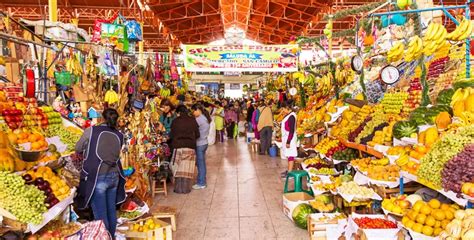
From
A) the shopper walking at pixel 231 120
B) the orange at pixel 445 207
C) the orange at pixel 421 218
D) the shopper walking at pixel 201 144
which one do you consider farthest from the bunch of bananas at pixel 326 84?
the shopper walking at pixel 231 120

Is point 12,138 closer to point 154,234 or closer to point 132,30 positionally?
point 154,234

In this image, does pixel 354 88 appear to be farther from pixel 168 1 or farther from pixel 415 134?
pixel 168 1

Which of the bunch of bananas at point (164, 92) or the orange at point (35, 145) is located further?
the bunch of bananas at point (164, 92)

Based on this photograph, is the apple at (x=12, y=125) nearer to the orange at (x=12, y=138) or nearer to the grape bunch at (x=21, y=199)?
the orange at (x=12, y=138)

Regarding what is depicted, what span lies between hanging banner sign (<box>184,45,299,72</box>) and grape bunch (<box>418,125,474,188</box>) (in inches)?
265

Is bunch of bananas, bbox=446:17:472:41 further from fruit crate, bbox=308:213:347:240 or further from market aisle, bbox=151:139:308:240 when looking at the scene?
market aisle, bbox=151:139:308:240

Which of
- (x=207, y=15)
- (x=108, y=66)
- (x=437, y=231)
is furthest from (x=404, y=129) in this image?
(x=207, y=15)

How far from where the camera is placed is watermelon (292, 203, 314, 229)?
4516 millimetres

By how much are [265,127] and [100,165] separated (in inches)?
266

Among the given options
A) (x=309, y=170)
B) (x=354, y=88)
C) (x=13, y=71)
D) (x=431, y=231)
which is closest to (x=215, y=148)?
(x=354, y=88)

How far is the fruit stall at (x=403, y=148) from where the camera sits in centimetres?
274

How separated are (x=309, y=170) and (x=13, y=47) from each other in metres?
3.94

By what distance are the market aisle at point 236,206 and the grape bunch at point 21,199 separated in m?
1.85

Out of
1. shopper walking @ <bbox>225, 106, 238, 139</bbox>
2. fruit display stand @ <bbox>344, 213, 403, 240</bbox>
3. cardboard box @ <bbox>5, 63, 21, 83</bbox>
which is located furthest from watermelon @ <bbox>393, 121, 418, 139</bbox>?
shopper walking @ <bbox>225, 106, 238, 139</bbox>
